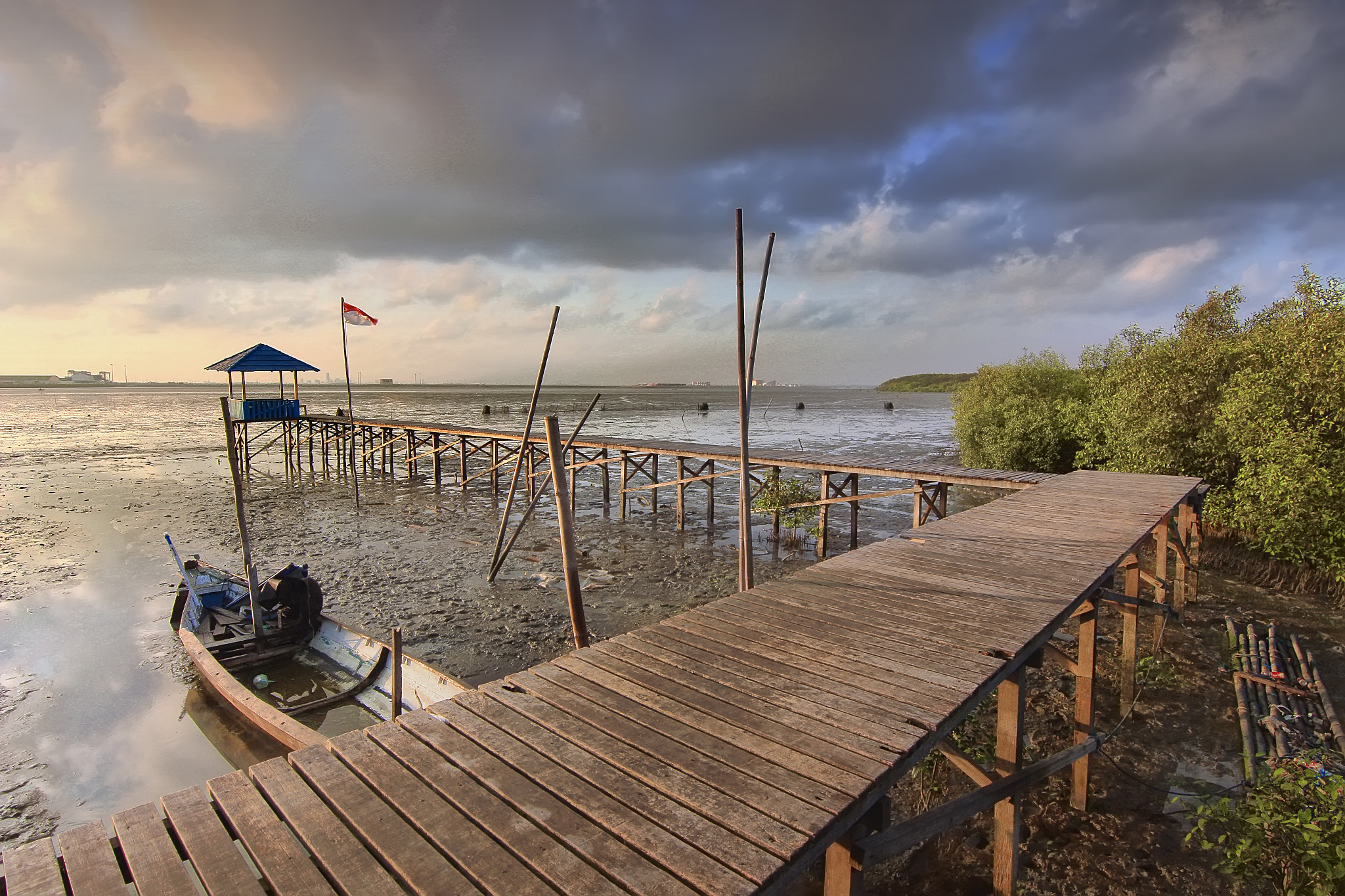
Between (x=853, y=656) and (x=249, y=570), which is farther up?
(x=853, y=656)

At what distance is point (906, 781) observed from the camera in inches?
224

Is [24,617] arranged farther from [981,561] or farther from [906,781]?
[981,561]

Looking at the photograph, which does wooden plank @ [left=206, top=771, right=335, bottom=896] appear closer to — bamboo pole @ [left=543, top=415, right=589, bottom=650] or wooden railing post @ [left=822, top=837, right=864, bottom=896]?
wooden railing post @ [left=822, top=837, right=864, bottom=896]

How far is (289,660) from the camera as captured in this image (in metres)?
8.82

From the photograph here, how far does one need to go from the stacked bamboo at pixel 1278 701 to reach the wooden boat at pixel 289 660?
766 centimetres

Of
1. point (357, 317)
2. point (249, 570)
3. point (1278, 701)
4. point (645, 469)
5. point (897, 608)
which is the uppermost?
point (357, 317)

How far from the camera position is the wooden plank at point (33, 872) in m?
2.25

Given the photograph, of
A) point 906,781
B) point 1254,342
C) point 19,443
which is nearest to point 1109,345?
point 1254,342

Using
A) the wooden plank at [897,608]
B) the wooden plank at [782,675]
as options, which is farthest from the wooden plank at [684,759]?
the wooden plank at [897,608]

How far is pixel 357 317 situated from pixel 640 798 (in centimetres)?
2433

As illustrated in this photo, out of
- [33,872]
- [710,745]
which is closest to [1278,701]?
[710,745]

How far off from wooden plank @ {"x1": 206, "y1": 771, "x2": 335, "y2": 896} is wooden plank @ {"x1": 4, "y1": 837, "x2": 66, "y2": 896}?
49 centimetres

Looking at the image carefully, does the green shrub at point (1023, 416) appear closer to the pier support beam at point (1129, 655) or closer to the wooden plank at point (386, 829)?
the pier support beam at point (1129, 655)

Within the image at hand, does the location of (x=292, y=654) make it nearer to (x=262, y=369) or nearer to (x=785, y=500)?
(x=785, y=500)
